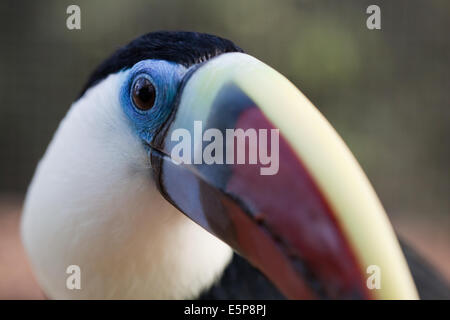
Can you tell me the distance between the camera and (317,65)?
17.5 feet

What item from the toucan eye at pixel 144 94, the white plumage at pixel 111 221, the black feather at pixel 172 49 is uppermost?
the black feather at pixel 172 49

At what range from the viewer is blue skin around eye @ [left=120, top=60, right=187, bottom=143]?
1.53 m

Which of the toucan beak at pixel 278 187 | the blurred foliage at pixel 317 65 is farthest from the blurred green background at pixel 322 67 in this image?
the toucan beak at pixel 278 187

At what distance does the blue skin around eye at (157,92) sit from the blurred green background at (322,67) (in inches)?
137

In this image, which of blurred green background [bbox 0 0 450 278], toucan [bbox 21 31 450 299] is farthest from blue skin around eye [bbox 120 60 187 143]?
blurred green background [bbox 0 0 450 278]

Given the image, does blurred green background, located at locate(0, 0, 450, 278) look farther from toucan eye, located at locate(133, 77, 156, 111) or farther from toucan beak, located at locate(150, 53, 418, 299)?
toucan beak, located at locate(150, 53, 418, 299)

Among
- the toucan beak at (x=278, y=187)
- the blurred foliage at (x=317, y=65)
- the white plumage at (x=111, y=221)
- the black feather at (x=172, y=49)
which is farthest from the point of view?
the blurred foliage at (x=317, y=65)

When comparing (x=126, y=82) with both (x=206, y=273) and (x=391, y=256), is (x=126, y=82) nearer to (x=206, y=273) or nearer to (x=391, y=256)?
(x=206, y=273)

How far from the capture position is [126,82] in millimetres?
1627

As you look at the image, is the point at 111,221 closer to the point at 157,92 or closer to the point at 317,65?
the point at 157,92

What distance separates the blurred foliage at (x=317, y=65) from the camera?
5.13 m

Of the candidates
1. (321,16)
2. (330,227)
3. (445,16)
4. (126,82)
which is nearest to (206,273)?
(126,82)

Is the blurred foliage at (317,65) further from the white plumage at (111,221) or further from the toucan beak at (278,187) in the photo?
the toucan beak at (278,187)
